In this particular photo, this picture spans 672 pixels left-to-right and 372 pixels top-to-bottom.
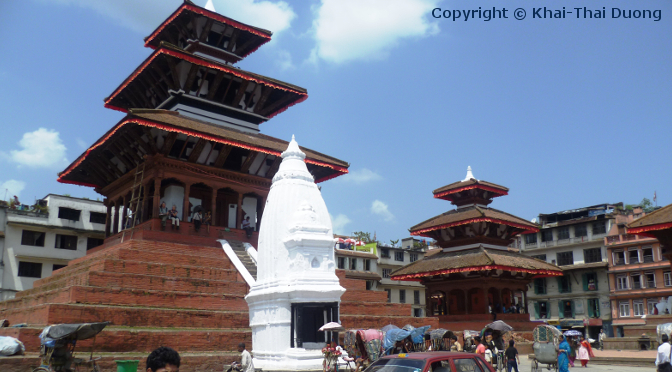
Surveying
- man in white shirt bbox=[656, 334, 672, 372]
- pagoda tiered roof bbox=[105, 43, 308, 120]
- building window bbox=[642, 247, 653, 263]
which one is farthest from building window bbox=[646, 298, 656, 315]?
man in white shirt bbox=[656, 334, 672, 372]

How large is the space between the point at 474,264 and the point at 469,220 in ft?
10.4

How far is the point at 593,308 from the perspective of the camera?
47.3m

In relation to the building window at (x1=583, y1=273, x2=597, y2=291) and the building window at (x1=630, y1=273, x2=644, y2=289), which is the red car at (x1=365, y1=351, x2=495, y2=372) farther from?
the building window at (x1=583, y1=273, x2=597, y2=291)

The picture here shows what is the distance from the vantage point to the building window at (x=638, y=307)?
43188 millimetres

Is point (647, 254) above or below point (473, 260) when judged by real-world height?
above

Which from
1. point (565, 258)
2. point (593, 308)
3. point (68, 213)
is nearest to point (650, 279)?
point (593, 308)

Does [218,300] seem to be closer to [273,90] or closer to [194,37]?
[273,90]

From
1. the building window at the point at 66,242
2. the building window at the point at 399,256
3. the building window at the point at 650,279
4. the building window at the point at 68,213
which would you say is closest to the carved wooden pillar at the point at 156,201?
the building window at the point at 66,242

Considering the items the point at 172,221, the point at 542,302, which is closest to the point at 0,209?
the point at 172,221

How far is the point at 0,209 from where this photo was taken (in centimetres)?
3503

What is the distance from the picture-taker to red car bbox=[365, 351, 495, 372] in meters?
8.54

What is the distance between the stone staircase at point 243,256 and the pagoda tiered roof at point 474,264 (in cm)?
1184

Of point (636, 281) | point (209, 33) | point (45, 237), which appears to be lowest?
point (636, 281)

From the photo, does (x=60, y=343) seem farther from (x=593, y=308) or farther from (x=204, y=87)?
(x=593, y=308)
